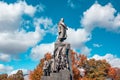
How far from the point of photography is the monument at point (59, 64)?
22.1 meters

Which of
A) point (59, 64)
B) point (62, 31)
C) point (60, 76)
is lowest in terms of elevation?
point (60, 76)

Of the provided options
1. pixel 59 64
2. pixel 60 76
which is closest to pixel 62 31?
pixel 59 64

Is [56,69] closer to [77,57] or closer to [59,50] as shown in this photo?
[59,50]

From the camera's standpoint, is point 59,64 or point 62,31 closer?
point 59,64

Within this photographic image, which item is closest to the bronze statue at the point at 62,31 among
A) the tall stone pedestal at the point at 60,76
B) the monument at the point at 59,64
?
the monument at the point at 59,64

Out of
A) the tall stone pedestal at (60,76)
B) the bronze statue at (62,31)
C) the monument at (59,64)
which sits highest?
the bronze statue at (62,31)

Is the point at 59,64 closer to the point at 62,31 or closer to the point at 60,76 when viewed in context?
the point at 60,76

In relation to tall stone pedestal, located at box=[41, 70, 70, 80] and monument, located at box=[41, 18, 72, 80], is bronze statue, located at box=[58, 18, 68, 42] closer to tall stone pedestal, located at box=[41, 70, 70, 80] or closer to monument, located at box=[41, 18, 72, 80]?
monument, located at box=[41, 18, 72, 80]

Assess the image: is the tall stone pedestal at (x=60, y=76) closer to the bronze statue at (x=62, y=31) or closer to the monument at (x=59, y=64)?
the monument at (x=59, y=64)

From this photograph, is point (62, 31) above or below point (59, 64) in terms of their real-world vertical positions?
above

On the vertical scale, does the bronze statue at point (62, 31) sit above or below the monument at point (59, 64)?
above

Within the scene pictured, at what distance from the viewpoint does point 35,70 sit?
1853 inches

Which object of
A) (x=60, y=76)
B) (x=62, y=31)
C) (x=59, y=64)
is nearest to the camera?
(x=60, y=76)

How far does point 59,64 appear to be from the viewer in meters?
22.6
